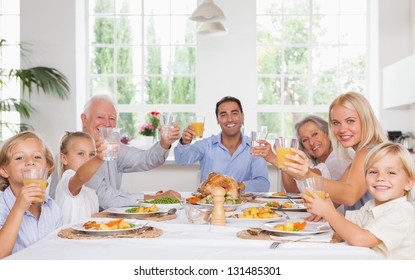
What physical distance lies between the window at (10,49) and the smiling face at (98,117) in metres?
3.38

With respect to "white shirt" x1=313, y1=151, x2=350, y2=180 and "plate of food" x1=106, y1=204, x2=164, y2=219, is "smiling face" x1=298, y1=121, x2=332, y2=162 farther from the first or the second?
"plate of food" x1=106, y1=204, x2=164, y2=219

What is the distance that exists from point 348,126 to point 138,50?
15.7 feet

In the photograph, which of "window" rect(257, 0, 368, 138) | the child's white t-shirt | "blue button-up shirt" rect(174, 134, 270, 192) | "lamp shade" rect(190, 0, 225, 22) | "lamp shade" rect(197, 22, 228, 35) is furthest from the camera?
"window" rect(257, 0, 368, 138)

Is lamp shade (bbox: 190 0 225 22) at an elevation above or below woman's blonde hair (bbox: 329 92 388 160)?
above

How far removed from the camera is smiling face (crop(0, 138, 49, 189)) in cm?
216

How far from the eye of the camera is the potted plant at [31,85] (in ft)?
19.5

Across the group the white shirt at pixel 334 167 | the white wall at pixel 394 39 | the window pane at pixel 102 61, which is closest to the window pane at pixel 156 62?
the window pane at pixel 102 61

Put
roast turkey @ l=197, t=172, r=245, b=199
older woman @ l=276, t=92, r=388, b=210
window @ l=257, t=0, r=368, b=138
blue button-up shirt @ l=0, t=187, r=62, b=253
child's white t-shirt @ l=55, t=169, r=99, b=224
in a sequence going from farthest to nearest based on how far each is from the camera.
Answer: window @ l=257, t=0, r=368, b=138, roast turkey @ l=197, t=172, r=245, b=199, child's white t-shirt @ l=55, t=169, r=99, b=224, older woman @ l=276, t=92, r=388, b=210, blue button-up shirt @ l=0, t=187, r=62, b=253

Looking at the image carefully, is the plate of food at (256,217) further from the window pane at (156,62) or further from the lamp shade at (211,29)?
the window pane at (156,62)

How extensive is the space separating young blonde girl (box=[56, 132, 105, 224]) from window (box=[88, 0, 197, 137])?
3807mm

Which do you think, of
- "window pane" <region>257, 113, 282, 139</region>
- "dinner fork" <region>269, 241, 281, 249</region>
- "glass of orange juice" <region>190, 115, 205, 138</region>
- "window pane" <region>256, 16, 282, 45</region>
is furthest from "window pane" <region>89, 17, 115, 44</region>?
"dinner fork" <region>269, 241, 281, 249</region>

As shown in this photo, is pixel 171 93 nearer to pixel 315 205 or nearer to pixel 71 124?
pixel 71 124

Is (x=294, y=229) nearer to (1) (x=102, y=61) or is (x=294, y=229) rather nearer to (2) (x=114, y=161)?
(2) (x=114, y=161)

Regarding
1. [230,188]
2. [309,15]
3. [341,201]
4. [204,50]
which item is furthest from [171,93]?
[341,201]
